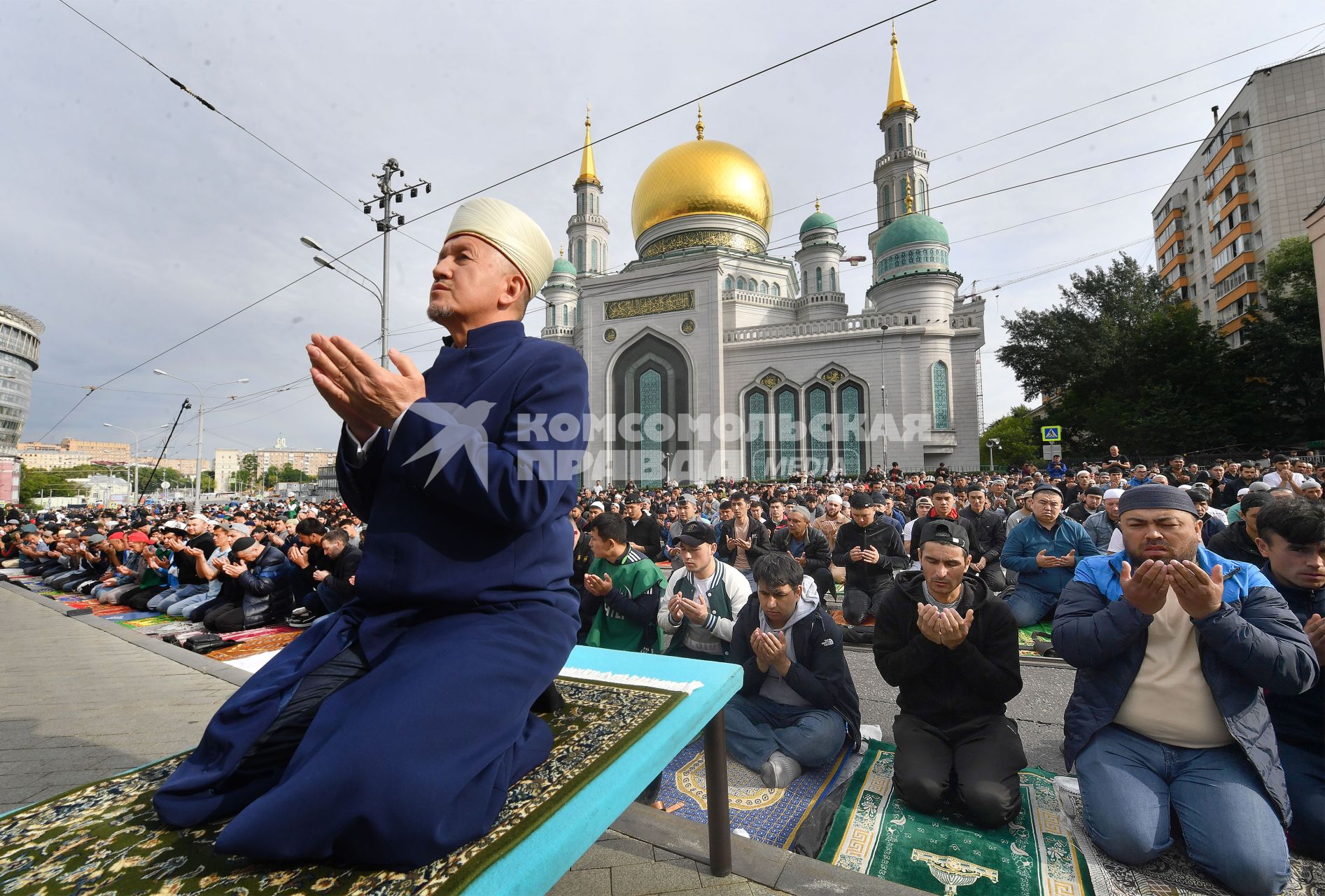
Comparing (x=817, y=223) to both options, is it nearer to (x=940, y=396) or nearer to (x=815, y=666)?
(x=940, y=396)

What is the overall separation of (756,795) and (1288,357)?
27.8 metres

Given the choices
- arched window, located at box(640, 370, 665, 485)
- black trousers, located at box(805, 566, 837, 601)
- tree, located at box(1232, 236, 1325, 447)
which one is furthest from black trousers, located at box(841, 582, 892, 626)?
tree, located at box(1232, 236, 1325, 447)

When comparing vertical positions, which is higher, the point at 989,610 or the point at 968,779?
the point at 989,610

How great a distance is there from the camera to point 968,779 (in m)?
2.44

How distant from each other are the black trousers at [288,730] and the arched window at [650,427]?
1114 inches

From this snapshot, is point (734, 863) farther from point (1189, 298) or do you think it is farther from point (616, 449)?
point (1189, 298)

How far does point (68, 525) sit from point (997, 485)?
22.1 m

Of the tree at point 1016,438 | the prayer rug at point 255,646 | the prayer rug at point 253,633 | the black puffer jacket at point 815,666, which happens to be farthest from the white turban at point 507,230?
the tree at point 1016,438

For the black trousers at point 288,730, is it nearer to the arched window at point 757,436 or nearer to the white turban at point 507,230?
the white turban at point 507,230

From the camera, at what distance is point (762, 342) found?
1152 inches

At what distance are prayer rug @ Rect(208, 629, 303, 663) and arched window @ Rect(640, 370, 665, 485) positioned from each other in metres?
23.8

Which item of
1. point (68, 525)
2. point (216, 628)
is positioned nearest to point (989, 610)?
point (216, 628)

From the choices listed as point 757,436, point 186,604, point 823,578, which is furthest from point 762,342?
point 186,604

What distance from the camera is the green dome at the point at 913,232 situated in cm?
2848
